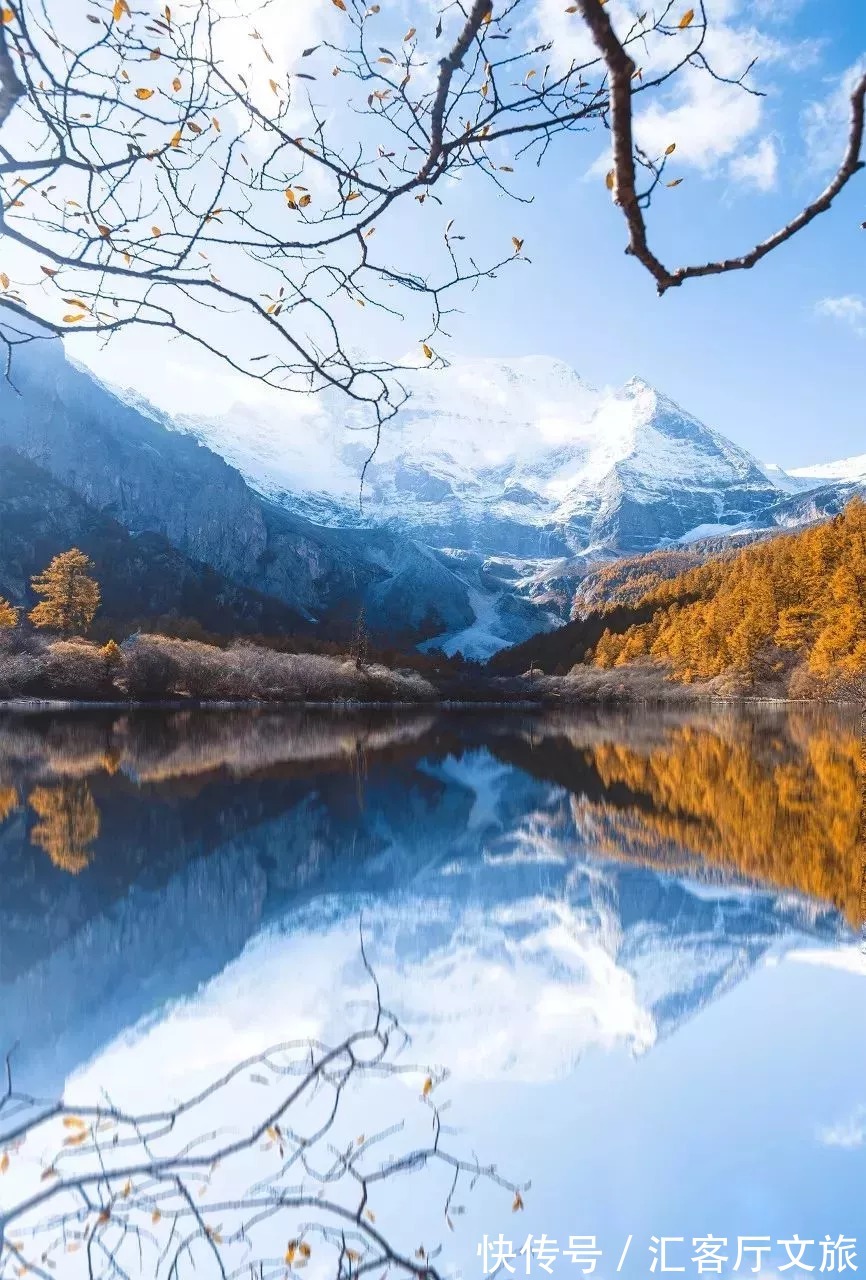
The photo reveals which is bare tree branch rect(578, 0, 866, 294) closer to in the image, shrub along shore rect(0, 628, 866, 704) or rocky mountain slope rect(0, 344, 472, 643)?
shrub along shore rect(0, 628, 866, 704)

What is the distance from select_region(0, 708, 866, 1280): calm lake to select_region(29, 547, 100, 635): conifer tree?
1529 inches

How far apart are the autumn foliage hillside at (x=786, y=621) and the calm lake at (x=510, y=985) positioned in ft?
97.6

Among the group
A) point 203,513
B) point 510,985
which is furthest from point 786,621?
point 203,513

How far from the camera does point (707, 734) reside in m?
21.8

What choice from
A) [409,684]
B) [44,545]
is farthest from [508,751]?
[44,545]

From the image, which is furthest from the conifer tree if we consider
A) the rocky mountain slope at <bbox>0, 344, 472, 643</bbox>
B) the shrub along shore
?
the rocky mountain slope at <bbox>0, 344, 472, 643</bbox>

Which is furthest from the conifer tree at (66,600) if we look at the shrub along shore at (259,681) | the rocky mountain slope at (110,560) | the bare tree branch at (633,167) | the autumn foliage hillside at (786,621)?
the bare tree branch at (633,167)

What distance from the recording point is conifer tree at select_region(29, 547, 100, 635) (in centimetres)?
4472

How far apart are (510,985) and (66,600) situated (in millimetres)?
46977

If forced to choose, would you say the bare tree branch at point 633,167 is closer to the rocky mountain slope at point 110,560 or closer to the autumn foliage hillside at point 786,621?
the autumn foliage hillside at point 786,621

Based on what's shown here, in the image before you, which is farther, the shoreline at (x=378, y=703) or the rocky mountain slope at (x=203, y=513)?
the rocky mountain slope at (x=203, y=513)

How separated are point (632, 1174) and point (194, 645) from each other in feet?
138

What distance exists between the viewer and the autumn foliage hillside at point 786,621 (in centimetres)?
3597

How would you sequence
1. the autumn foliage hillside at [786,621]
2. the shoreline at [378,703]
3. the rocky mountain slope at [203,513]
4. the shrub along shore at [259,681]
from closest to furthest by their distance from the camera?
the shoreline at [378,703] → the autumn foliage hillside at [786,621] → the shrub along shore at [259,681] → the rocky mountain slope at [203,513]
